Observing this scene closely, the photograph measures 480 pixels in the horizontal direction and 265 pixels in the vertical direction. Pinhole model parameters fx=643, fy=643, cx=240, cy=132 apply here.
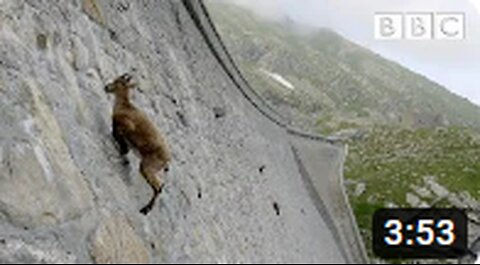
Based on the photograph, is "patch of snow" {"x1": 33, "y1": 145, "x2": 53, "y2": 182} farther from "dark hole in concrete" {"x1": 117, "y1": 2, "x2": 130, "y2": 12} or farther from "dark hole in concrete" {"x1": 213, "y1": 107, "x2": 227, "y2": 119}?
"dark hole in concrete" {"x1": 213, "y1": 107, "x2": 227, "y2": 119}

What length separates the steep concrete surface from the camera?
5.00 m

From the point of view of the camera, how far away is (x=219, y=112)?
1413 cm

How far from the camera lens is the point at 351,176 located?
61.9 metres

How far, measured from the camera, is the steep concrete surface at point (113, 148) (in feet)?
16.4

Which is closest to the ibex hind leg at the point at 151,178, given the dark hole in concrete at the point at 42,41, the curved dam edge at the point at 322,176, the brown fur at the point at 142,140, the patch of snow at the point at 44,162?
the brown fur at the point at 142,140

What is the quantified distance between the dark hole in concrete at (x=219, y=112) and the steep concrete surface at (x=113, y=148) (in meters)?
0.05

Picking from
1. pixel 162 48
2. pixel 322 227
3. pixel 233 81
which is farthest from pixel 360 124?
pixel 162 48

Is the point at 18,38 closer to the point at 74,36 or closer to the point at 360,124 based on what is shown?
the point at 74,36

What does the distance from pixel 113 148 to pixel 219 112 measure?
760cm

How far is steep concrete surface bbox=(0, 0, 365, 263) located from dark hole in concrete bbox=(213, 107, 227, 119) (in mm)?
51

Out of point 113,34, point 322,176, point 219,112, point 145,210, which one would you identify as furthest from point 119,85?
point 322,176

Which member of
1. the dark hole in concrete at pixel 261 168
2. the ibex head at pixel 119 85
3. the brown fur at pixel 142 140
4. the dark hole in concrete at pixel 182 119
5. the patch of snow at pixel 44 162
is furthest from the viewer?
the dark hole in concrete at pixel 261 168

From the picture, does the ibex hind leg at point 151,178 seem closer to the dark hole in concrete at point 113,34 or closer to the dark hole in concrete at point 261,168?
the dark hole in concrete at point 113,34

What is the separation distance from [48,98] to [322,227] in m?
22.1
